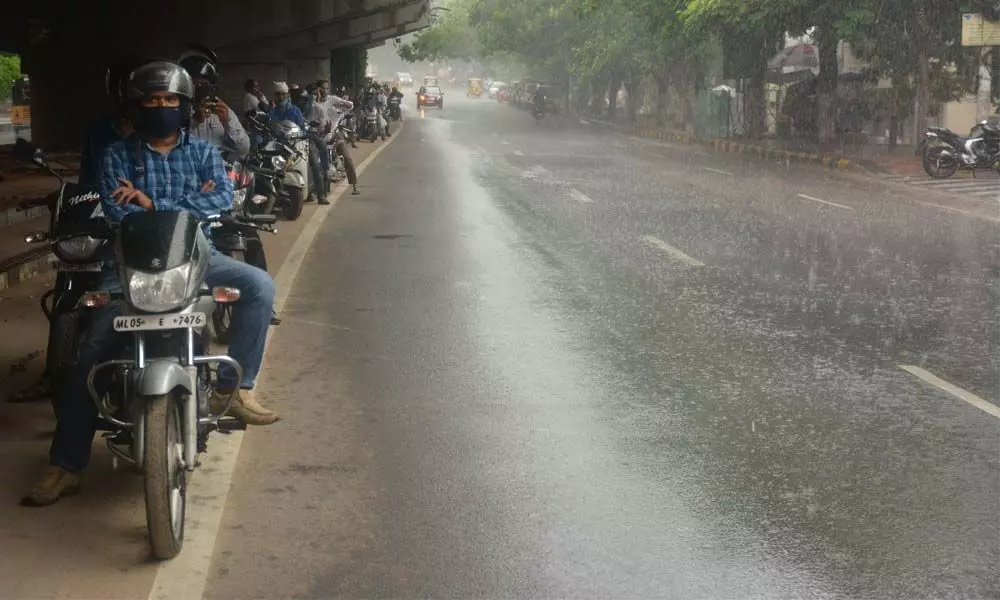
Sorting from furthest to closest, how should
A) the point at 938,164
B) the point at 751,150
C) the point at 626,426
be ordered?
the point at 751,150
the point at 938,164
the point at 626,426

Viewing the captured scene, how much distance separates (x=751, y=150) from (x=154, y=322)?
33427 millimetres

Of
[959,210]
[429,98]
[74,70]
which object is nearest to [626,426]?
[959,210]

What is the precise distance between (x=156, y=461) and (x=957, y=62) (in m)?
30.2

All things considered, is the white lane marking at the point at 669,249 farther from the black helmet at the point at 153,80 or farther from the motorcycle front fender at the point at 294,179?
the black helmet at the point at 153,80

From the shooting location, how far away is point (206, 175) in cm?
588

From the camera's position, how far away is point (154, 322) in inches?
198

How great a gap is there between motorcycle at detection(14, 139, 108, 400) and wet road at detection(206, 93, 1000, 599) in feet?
3.27

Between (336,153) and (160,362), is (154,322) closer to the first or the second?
Result: (160,362)

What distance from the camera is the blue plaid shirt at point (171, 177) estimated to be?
18.8 feet

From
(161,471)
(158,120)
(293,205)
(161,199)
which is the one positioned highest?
(158,120)

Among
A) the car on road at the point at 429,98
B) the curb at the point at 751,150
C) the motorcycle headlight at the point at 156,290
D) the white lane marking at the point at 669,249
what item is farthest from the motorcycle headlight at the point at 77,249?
the car on road at the point at 429,98

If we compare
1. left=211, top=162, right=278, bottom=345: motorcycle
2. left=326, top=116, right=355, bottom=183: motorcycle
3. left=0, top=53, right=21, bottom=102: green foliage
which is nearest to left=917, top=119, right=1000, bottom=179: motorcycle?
left=326, top=116, right=355, bottom=183: motorcycle

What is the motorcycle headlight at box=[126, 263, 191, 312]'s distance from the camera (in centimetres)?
504

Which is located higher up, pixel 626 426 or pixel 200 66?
pixel 200 66
